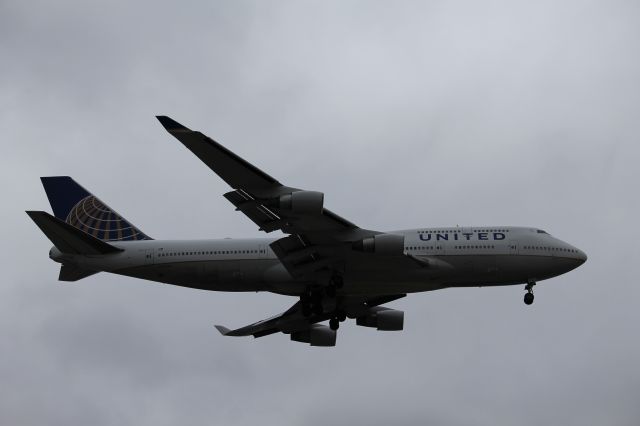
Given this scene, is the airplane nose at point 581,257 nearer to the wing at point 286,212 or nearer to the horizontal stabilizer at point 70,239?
the wing at point 286,212

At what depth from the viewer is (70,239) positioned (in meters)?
52.5

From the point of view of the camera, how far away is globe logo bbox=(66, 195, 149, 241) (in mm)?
56969

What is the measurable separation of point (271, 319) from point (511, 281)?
15629 mm

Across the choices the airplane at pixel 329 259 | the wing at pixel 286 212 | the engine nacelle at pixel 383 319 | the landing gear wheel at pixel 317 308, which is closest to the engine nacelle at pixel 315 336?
the engine nacelle at pixel 383 319

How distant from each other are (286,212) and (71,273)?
47.9 ft

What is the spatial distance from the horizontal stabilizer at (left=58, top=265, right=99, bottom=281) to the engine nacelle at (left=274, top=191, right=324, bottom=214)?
46.3ft

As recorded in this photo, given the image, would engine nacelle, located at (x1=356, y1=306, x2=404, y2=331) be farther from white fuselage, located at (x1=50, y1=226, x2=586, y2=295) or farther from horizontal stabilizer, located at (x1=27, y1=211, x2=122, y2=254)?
horizontal stabilizer, located at (x1=27, y1=211, x2=122, y2=254)

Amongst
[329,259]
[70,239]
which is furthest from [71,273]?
[329,259]

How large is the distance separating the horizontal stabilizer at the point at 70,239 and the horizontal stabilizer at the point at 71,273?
43.2 inches

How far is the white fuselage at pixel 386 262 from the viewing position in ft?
169

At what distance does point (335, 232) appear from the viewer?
4941 cm

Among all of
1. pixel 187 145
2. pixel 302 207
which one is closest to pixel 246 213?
pixel 302 207

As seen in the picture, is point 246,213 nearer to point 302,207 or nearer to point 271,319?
point 302,207


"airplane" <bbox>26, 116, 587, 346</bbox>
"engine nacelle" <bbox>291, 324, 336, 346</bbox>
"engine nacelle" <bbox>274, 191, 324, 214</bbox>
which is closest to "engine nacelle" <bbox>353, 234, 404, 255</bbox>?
"airplane" <bbox>26, 116, 587, 346</bbox>
